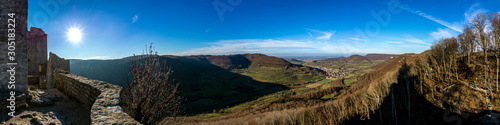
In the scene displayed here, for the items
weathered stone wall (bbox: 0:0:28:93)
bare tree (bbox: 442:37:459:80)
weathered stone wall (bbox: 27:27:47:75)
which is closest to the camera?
weathered stone wall (bbox: 0:0:28:93)

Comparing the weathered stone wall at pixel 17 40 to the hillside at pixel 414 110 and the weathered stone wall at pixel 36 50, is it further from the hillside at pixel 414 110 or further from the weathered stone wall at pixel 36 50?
the hillside at pixel 414 110

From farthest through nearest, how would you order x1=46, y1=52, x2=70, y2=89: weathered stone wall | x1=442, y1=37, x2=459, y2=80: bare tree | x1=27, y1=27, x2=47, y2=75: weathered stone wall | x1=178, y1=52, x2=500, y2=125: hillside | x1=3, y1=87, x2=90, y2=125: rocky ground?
x1=442, y1=37, x2=459, y2=80: bare tree
x1=27, y1=27, x2=47, y2=75: weathered stone wall
x1=46, y1=52, x2=70, y2=89: weathered stone wall
x1=178, y1=52, x2=500, y2=125: hillside
x1=3, y1=87, x2=90, y2=125: rocky ground

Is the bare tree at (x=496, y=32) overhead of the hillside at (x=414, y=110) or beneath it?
overhead

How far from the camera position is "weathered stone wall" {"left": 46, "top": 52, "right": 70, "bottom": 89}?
1066 centimetres

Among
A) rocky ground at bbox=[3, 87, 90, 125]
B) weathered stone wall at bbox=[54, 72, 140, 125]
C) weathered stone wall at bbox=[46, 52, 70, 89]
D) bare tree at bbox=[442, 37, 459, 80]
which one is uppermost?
bare tree at bbox=[442, 37, 459, 80]

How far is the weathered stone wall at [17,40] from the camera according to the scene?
225 inches

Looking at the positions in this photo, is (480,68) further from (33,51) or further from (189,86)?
(189,86)

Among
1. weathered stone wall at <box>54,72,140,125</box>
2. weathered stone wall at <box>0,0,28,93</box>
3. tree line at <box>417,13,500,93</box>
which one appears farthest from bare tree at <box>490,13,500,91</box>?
weathered stone wall at <box>0,0,28,93</box>

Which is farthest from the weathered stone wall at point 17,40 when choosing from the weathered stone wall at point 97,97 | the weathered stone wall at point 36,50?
the weathered stone wall at point 36,50

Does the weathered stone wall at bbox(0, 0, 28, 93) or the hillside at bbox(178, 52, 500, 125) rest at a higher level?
the weathered stone wall at bbox(0, 0, 28, 93)

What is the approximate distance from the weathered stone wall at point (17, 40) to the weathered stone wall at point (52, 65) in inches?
243

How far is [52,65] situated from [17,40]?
24.3ft

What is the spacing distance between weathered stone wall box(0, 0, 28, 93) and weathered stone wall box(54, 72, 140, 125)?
1602mm

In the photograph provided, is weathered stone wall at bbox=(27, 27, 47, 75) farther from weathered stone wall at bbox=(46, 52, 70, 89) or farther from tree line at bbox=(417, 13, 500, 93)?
tree line at bbox=(417, 13, 500, 93)
